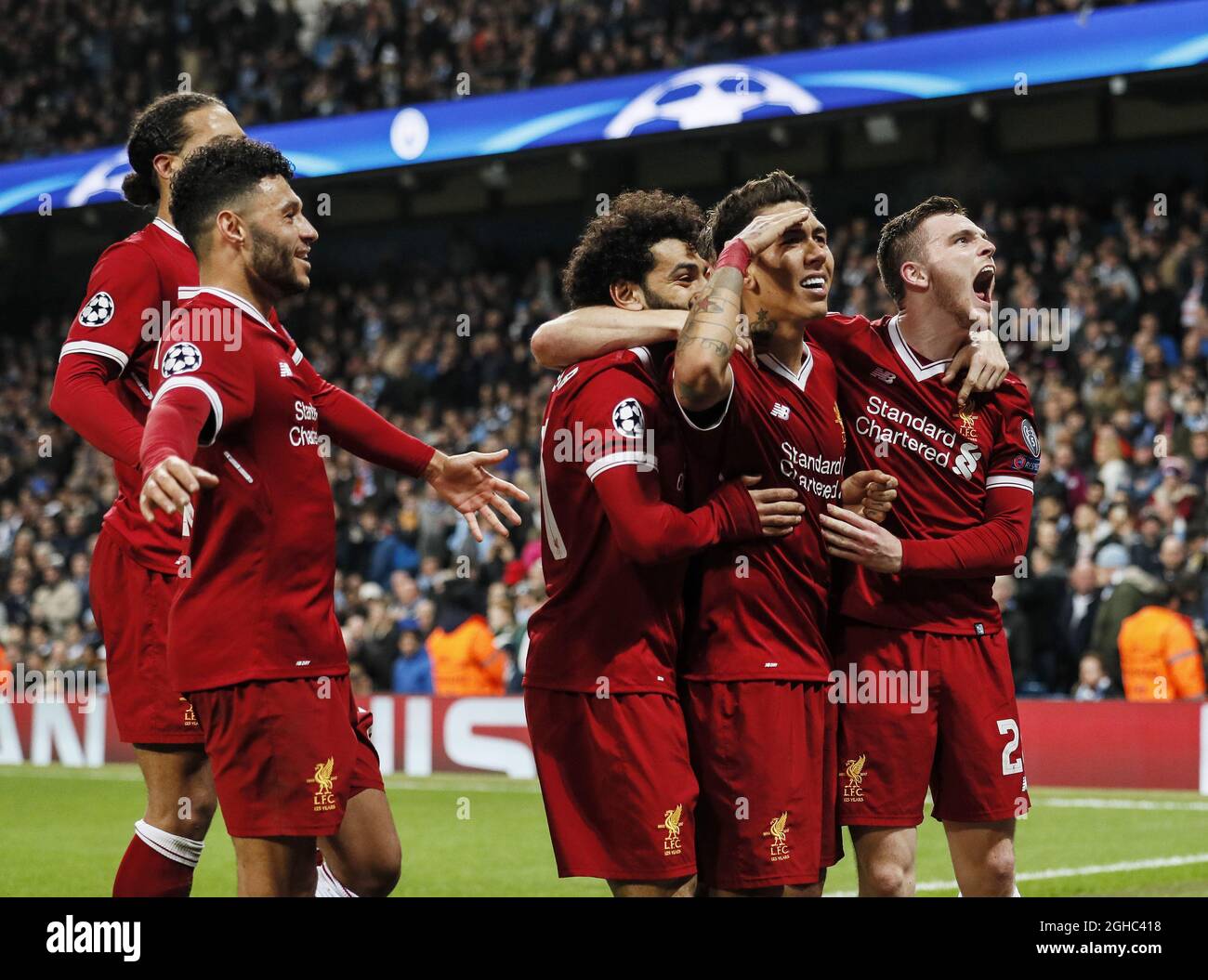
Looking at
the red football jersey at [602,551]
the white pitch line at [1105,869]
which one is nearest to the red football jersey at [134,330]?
the red football jersey at [602,551]

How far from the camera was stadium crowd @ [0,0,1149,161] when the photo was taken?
62.1 ft

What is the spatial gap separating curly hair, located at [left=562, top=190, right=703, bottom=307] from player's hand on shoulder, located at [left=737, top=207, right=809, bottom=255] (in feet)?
0.73

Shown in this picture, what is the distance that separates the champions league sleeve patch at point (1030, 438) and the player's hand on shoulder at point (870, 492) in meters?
0.57

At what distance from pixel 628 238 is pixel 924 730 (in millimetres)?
1601

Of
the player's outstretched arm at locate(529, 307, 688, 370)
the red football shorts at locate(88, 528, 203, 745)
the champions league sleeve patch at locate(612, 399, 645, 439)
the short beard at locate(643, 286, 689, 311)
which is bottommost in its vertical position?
the red football shorts at locate(88, 528, 203, 745)

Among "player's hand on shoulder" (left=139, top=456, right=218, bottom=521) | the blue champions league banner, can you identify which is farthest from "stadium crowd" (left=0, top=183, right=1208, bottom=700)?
"player's hand on shoulder" (left=139, top=456, right=218, bottom=521)

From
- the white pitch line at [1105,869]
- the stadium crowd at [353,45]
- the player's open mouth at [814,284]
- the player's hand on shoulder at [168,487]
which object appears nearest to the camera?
the player's hand on shoulder at [168,487]

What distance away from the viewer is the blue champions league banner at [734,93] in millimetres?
15953

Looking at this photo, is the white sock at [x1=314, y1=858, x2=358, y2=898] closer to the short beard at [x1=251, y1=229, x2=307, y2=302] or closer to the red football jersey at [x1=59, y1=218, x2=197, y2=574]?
the red football jersey at [x1=59, y1=218, x2=197, y2=574]

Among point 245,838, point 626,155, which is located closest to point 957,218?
point 245,838

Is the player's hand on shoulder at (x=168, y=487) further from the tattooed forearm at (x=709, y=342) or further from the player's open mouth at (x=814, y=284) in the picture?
the player's open mouth at (x=814, y=284)

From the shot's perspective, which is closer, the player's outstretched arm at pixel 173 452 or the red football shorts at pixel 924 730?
the player's outstretched arm at pixel 173 452

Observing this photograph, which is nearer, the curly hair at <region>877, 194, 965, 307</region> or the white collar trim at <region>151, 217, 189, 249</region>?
the curly hair at <region>877, 194, 965, 307</region>

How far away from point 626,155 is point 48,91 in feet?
32.9
